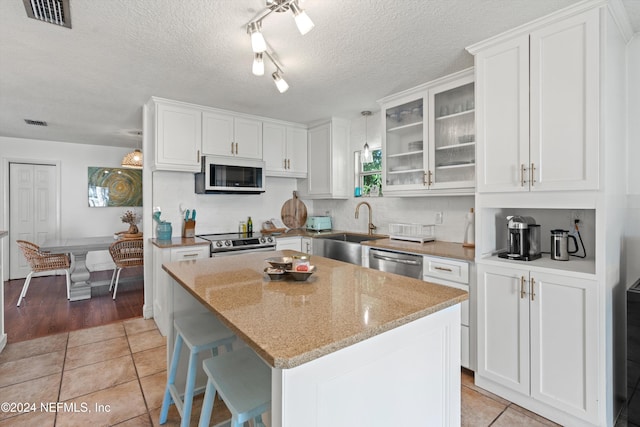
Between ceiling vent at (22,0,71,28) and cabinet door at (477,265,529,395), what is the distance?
9.81ft

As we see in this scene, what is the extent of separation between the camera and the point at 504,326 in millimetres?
2080

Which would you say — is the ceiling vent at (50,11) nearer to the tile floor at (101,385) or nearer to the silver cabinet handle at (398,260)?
the tile floor at (101,385)

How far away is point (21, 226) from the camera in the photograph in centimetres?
538

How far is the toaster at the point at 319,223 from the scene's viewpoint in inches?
169

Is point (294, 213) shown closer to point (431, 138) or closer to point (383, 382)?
point (431, 138)

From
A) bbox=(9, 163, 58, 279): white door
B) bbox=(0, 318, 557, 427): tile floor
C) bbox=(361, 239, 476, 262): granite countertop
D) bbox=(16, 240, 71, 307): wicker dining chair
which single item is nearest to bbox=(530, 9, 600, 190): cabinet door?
bbox=(361, 239, 476, 262): granite countertop

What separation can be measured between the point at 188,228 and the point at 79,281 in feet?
6.39

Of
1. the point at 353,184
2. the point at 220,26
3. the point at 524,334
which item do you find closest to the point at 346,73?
the point at 220,26

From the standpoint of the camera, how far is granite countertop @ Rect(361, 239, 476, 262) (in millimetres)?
2404

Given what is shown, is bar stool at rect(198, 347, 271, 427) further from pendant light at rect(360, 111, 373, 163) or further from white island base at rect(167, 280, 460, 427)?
pendant light at rect(360, 111, 373, 163)

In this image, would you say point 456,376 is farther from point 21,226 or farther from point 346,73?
point 21,226

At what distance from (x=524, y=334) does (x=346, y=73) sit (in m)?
2.30

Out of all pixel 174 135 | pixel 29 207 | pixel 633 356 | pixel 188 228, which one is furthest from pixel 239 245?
pixel 29 207

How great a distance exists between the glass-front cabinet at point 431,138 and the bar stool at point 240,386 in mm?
2117
